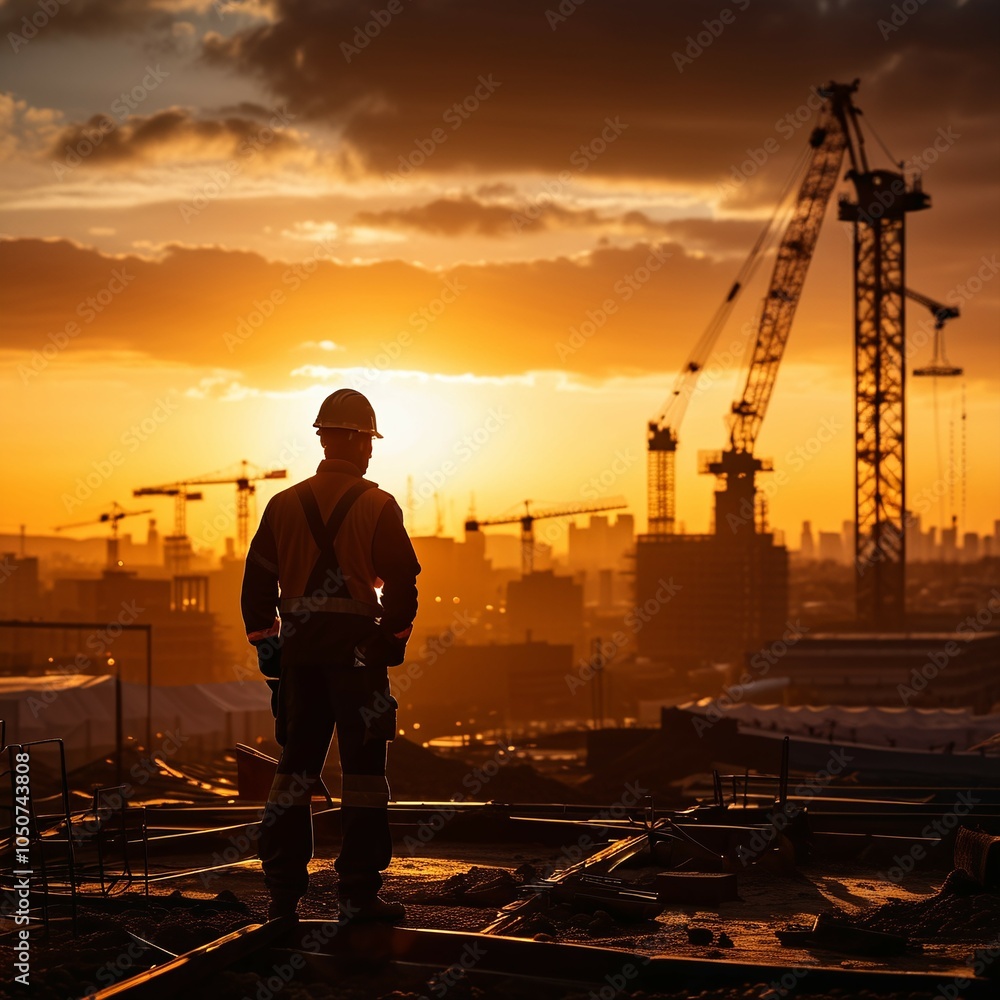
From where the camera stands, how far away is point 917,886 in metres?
8.65

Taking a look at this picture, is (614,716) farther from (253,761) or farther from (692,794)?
(253,761)

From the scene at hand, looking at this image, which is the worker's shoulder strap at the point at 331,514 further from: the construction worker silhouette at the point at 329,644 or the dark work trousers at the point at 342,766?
the dark work trousers at the point at 342,766

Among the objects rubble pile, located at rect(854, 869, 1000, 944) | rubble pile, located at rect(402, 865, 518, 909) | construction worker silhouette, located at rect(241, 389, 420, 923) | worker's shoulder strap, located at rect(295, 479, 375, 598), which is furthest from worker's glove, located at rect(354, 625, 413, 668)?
rubble pile, located at rect(854, 869, 1000, 944)

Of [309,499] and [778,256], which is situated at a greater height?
[778,256]

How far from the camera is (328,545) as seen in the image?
6.67 m

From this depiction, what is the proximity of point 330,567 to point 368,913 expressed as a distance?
1.52 meters

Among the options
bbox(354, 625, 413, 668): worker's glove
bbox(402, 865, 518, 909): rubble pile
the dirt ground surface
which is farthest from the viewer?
bbox(402, 865, 518, 909): rubble pile

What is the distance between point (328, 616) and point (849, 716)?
48725 millimetres

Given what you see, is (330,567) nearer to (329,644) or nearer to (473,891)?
(329,644)

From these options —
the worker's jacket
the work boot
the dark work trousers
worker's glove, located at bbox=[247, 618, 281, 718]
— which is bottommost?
the work boot

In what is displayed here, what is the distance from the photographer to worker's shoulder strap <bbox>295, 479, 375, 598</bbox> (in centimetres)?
666

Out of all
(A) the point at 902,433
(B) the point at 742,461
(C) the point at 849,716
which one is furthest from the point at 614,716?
(C) the point at 849,716

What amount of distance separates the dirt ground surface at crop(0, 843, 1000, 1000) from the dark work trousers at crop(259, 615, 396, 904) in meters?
0.34

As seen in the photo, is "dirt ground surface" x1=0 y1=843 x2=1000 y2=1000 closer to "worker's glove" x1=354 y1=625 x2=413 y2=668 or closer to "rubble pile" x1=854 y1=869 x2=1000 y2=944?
"rubble pile" x1=854 y1=869 x2=1000 y2=944
